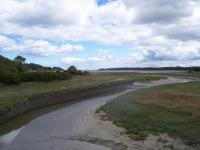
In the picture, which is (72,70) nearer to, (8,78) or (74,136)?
(8,78)

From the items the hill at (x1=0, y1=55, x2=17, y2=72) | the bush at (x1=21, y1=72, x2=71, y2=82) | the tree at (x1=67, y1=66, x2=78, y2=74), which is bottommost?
the bush at (x1=21, y1=72, x2=71, y2=82)

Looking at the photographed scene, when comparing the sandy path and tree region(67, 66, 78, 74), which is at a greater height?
tree region(67, 66, 78, 74)

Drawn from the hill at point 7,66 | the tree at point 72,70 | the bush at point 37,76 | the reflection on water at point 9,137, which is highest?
the hill at point 7,66

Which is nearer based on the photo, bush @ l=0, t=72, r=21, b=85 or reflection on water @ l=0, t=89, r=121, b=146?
reflection on water @ l=0, t=89, r=121, b=146

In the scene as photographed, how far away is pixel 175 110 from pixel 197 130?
8.09 meters

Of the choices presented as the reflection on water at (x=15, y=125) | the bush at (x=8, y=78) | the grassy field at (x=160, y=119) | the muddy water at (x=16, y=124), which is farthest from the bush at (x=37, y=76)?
the grassy field at (x=160, y=119)

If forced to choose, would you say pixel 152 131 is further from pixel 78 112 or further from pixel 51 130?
pixel 78 112

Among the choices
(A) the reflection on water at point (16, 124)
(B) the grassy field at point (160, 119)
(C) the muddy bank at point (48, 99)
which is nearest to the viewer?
(B) the grassy field at point (160, 119)

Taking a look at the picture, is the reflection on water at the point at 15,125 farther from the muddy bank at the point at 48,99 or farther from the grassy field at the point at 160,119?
the grassy field at the point at 160,119

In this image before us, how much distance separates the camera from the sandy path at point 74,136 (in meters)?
19.8

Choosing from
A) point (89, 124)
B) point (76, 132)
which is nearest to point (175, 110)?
point (89, 124)

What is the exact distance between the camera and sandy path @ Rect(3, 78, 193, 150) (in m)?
19.8

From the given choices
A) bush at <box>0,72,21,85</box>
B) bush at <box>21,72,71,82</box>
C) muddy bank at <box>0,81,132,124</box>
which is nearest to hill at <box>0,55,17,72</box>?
bush at <box>0,72,21,85</box>

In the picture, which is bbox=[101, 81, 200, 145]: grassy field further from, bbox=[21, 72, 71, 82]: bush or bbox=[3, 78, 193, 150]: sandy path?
bbox=[21, 72, 71, 82]: bush
